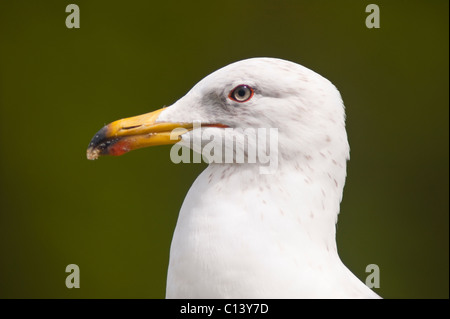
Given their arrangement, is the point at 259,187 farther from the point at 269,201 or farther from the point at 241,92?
the point at 241,92

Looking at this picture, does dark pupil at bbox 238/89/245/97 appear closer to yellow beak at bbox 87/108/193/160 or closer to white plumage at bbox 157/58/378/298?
white plumage at bbox 157/58/378/298

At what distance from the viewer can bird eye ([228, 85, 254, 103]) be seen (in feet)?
5.11

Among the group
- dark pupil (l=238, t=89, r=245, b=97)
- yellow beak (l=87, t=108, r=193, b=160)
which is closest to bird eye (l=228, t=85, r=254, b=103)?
dark pupil (l=238, t=89, r=245, b=97)

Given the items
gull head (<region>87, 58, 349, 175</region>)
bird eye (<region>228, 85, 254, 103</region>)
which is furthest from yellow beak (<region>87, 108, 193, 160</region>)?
bird eye (<region>228, 85, 254, 103</region>)

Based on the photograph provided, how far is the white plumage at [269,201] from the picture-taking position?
147cm

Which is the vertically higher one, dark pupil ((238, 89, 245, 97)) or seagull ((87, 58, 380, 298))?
dark pupil ((238, 89, 245, 97))

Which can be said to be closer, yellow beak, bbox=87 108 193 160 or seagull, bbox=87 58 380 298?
seagull, bbox=87 58 380 298

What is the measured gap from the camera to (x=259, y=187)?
152cm

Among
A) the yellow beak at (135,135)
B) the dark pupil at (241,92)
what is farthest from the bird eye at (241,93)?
the yellow beak at (135,135)

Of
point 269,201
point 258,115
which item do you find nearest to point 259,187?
point 269,201

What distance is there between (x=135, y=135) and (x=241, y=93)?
0.84 feet

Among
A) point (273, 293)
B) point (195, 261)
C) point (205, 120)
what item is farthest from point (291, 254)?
point (205, 120)

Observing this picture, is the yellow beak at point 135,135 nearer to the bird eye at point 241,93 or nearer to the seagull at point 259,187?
the seagull at point 259,187
